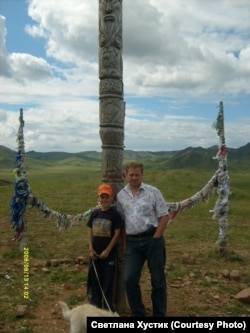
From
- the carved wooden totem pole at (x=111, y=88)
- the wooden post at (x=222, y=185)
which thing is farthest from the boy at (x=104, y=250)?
the wooden post at (x=222, y=185)

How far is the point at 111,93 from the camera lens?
256 inches

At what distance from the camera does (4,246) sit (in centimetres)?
1180

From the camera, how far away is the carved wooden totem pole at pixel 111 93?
6.48 m

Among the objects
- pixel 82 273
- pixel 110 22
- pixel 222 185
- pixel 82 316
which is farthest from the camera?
pixel 222 185

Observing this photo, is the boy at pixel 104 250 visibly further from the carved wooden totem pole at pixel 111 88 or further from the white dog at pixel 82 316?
the white dog at pixel 82 316

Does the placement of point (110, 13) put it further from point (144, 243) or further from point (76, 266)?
point (76, 266)

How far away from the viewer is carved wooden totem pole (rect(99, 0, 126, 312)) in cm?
648

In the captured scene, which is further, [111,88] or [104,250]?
[111,88]

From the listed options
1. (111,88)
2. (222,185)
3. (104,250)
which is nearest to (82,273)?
(104,250)

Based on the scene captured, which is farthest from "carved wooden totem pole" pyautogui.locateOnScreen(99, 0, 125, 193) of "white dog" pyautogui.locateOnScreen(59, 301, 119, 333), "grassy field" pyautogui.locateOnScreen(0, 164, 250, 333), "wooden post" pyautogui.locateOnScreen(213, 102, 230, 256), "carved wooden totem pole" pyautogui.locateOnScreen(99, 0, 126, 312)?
"wooden post" pyautogui.locateOnScreen(213, 102, 230, 256)

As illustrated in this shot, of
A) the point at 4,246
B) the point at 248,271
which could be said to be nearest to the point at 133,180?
the point at 248,271

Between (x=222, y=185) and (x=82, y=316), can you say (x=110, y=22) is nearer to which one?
(x=82, y=316)

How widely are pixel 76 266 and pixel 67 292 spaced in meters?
1.66

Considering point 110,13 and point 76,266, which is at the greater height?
point 110,13
